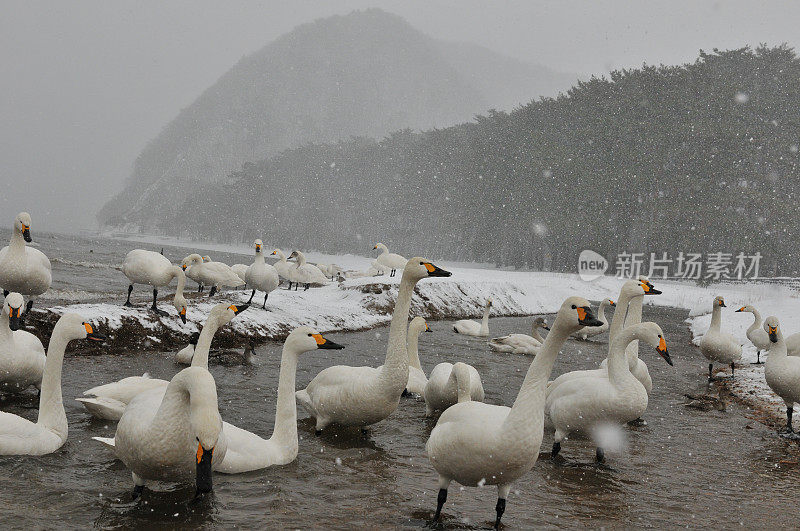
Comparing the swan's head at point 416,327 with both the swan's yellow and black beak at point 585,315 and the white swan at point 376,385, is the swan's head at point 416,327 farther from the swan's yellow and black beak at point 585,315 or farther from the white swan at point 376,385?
the swan's yellow and black beak at point 585,315

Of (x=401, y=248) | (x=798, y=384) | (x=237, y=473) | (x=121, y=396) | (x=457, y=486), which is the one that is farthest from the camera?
(x=401, y=248)

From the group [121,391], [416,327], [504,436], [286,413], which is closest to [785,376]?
[416,327]

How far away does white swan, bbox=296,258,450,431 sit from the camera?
7.18 metres

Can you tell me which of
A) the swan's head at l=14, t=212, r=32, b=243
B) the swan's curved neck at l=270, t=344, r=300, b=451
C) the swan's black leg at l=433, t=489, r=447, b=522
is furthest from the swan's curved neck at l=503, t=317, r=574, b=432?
the swan's head at l=14, t=212, r=32, b=243

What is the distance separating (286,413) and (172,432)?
1.88m

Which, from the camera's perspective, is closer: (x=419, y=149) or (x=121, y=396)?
(x=121, y=396)

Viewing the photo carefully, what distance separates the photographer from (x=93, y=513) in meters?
4.70

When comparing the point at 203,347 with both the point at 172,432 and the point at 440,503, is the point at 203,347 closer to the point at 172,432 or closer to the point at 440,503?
the point at 172,432

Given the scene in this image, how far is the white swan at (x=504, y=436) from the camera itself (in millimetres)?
4789

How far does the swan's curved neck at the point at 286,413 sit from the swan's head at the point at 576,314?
10.1 feet

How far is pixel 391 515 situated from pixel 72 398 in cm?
509

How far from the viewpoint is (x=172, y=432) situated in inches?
185

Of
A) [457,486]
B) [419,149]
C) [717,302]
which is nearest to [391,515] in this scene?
[457,486]

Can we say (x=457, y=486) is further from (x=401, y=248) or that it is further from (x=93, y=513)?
(x=401, y=248)
